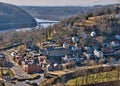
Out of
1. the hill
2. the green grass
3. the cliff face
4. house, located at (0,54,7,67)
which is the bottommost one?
the hill

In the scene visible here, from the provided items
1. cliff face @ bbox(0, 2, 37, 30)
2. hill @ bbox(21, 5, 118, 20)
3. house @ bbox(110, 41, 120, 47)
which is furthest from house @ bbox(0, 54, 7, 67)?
hill @ bbox(21, 5, 118, 20)

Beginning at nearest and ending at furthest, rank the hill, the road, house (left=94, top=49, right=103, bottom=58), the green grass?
1. the green grass
2. the road
3. house (left=94, top=49, right=103, bottom=58)
4. the hill

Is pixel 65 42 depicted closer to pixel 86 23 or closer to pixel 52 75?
pixel 86 23

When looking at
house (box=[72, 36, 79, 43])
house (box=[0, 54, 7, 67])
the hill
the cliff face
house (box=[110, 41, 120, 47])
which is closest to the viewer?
house (box=[0, 54, 7, 67])

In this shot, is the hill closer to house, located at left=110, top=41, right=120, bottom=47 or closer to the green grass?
house, located at left=110, top=41, right=120, bottom=47

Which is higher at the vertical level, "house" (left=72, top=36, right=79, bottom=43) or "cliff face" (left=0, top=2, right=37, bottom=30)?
"house" (left=72, top=36, right=79, bottom=43)

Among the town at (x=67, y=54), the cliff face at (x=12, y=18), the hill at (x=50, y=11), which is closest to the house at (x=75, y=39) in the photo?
the town at (x=67, y=54)

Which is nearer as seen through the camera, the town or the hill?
the town

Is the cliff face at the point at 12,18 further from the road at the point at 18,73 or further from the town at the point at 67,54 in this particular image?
the road at the point at 18,73
